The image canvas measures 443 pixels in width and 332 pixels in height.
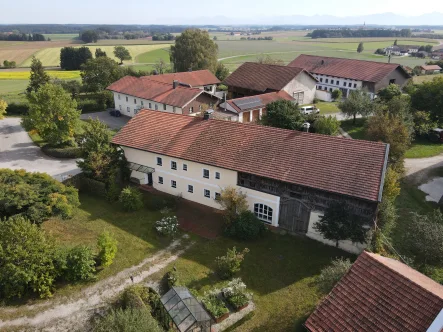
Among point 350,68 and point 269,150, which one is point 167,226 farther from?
point 350,68

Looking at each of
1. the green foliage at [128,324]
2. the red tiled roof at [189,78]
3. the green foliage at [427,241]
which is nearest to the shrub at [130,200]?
the green foliage at [128,324]

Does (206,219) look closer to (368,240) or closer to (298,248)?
(298,248)

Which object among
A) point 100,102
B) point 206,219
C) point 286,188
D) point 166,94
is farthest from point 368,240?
point 100,102

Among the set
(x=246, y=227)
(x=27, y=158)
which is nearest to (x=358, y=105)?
(x=246, y=227)

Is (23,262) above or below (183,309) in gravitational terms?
above

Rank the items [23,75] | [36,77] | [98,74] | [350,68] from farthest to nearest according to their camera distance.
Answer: [23,75] → [350,68] → [98,74] → [36,77]

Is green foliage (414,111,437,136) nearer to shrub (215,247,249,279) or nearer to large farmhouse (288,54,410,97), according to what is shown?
large farmhouse (288,54,410,97)
